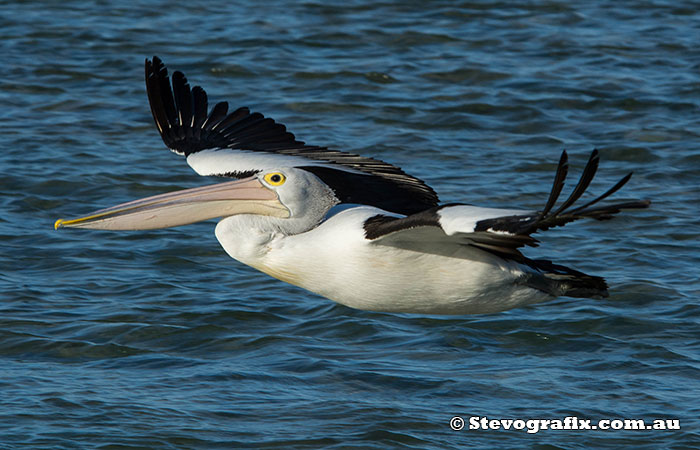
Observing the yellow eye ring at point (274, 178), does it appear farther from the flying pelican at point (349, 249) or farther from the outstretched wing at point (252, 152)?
the outstretched wing at point (252, 152)

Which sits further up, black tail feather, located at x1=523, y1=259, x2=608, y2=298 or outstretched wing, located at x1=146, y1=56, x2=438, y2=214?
outstretched wing, located at x1=146, y1=56, x2=438, y2=214

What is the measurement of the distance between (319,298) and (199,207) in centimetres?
272

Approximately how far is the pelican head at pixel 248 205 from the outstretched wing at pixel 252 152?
16.5 inches

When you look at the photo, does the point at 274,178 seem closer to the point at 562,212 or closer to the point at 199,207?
the point at 199,207

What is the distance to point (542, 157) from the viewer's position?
11.5 m

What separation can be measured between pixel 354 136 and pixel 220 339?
4.29m

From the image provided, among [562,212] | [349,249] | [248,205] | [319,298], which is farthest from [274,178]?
[319,298]

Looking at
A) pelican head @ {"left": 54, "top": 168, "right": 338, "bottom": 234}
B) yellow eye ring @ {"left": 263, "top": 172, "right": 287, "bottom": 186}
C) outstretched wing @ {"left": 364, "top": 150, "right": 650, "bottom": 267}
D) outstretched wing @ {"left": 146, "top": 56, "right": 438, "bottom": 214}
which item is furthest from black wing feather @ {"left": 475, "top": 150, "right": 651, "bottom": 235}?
outstretched wing @ {"left": 146, "top": 56, "right": 438, "bottom": 214}

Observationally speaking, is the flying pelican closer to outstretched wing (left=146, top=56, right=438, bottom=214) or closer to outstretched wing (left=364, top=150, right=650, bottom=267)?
outstretched wing (left=364, top=150, right=650, bottom=267)

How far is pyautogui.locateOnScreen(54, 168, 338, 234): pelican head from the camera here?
244 inches

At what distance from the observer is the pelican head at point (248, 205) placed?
6195 mm

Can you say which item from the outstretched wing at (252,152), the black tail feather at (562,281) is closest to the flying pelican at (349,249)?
the black tail feather at (562,281)

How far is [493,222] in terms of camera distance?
496 cm

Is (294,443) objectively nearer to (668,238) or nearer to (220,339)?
(220,339)
